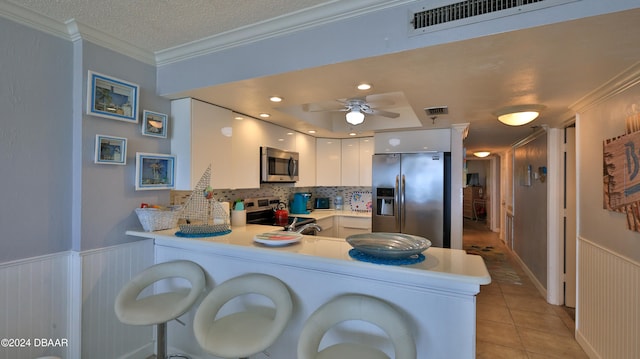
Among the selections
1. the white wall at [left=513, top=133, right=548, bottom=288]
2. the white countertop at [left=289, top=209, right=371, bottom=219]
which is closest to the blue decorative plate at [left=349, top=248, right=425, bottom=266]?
the white countertop at [left=289, top=209, right=371, bottom=219]

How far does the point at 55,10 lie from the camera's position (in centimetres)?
177

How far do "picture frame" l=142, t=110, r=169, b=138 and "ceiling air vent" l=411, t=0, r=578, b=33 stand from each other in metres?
2.06

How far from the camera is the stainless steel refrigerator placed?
3.52 meters

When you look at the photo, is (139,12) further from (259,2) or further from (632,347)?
(632,347)

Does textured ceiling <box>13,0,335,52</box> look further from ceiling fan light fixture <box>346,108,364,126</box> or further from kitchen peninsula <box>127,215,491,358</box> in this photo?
kitchen peninsula <box>127,215,491,358</box>

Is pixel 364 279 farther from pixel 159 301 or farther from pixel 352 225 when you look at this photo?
pixel 352 225

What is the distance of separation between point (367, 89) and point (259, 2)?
2.96 feet

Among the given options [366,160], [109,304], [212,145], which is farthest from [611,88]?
[109,304]

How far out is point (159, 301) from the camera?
1844 millimetres

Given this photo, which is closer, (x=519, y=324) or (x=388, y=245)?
(x=388, y=245)

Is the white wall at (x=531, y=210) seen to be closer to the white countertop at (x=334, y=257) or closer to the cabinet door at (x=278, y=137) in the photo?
the white countertop at (x=334, y=257)

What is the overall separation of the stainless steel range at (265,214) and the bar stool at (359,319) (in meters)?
1.99

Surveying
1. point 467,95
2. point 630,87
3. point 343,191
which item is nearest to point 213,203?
point 467,95

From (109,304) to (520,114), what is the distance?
3521 millimetres
